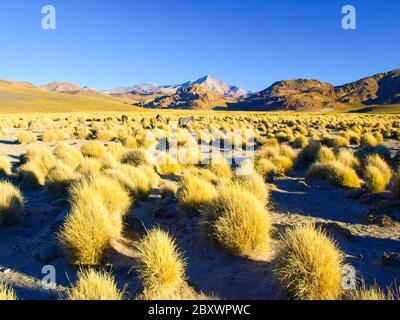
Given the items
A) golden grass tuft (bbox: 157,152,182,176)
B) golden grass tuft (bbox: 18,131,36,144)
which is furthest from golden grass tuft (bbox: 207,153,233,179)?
golden grass tuft (bbox: 18,131,36,144)

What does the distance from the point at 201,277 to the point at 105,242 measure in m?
1.53

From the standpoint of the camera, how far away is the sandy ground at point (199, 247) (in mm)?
4738

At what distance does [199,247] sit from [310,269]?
2117 millimetres

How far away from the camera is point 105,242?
218 inches

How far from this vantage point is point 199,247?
19.4ft

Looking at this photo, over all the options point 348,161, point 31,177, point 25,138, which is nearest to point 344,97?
point 25,138

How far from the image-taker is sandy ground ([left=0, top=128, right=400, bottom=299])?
4738 millimetres

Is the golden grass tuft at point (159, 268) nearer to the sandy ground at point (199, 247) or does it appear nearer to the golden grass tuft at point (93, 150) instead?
the sandy ground at point (199, 247)

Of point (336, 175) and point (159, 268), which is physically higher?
point (336, 175)

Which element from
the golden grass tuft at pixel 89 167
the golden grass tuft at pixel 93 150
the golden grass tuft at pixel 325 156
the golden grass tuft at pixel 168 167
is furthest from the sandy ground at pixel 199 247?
the golden grass tuft at pixel 93 150

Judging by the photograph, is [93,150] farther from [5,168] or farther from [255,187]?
[255,187]

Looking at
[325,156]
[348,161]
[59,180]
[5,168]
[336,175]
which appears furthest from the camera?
[325,156]

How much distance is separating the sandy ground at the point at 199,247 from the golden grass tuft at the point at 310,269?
24cm

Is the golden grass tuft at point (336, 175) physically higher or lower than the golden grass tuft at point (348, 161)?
lower
